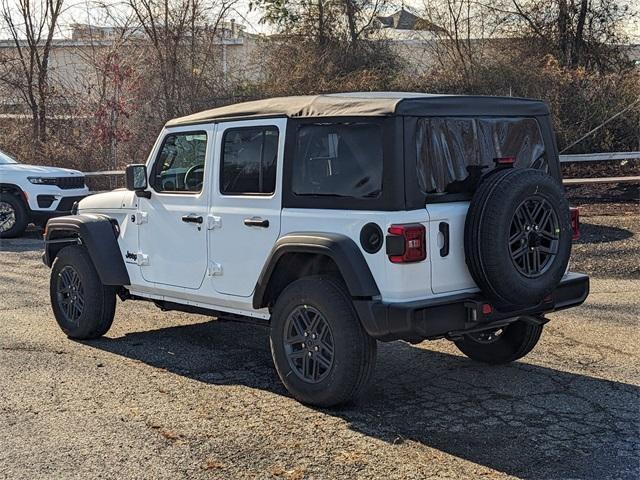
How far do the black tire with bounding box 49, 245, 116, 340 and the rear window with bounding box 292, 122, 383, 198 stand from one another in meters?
2.47

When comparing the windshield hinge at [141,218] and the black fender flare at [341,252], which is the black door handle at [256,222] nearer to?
the black fender flare at [341,252]

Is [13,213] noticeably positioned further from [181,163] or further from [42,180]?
[181,163]

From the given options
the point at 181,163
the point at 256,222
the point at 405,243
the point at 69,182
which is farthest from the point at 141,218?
the point at 69,182

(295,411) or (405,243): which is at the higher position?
(405,243)

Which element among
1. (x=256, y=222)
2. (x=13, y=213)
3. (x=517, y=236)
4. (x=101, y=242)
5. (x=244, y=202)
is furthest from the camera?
(x=13, y=213)

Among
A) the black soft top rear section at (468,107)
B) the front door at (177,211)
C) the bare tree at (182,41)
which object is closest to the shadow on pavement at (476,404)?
the front door at (177,211)

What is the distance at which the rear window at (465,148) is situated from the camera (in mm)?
5223

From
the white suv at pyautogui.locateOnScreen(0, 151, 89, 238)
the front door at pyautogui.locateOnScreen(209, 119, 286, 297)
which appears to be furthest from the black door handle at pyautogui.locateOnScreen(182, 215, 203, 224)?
the white suv at pyautogui.locateOnScreen(0, 151, 89, 238)

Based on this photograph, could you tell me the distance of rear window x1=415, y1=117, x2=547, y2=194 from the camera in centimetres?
522

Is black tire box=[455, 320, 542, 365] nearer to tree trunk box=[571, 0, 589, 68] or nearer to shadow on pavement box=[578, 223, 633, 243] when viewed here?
shadow on pavement box=[578, 223, 633, 243]

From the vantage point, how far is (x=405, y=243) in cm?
492

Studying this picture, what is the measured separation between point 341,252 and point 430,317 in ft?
2.10

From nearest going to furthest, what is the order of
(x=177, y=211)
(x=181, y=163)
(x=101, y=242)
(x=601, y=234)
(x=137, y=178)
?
(x=177, y=211) < (x=181, y=163) < (x=137, y=178) < (x=101, y=242) < (x=601, y=234)

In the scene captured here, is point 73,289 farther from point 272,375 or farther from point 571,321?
point 571,321
